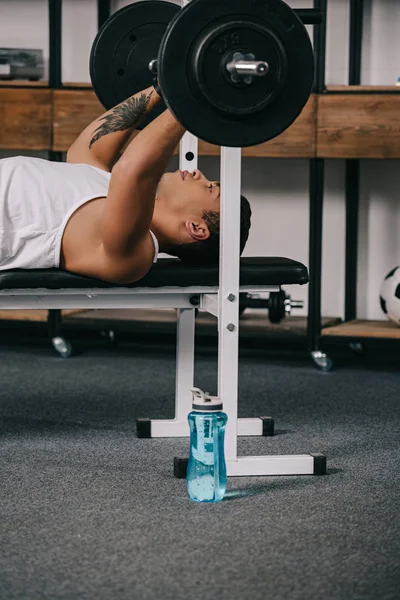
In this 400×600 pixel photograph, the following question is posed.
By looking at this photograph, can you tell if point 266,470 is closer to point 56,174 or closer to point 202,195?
point 202,195

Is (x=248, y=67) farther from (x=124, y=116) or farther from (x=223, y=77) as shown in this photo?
(x=124, y=116)

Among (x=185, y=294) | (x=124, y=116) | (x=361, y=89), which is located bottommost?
(x=185, y=294)

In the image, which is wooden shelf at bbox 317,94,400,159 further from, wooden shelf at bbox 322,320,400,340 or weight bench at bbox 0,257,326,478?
weight bench at bbox 0,257,326,478

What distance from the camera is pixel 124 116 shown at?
271 centimetres

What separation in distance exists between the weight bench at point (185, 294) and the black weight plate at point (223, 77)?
0.43 metres

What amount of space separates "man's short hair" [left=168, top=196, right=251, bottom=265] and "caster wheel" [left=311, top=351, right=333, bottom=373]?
1.25 metres

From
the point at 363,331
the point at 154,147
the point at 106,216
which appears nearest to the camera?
the point at 154,147

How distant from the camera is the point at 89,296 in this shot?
94.7 inches

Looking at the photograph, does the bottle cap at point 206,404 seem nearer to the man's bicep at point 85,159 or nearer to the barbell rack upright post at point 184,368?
the barbell rack upright post at point 184,368

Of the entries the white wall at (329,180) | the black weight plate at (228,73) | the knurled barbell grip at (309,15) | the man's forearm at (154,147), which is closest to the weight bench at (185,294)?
the man's forearm at (154,147)

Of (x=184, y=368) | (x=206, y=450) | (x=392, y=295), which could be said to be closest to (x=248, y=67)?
(x=206, y=450)

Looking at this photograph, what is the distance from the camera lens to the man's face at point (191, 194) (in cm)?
248

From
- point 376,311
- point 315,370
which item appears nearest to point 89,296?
point 315,370

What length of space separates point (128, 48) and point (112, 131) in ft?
0.81
